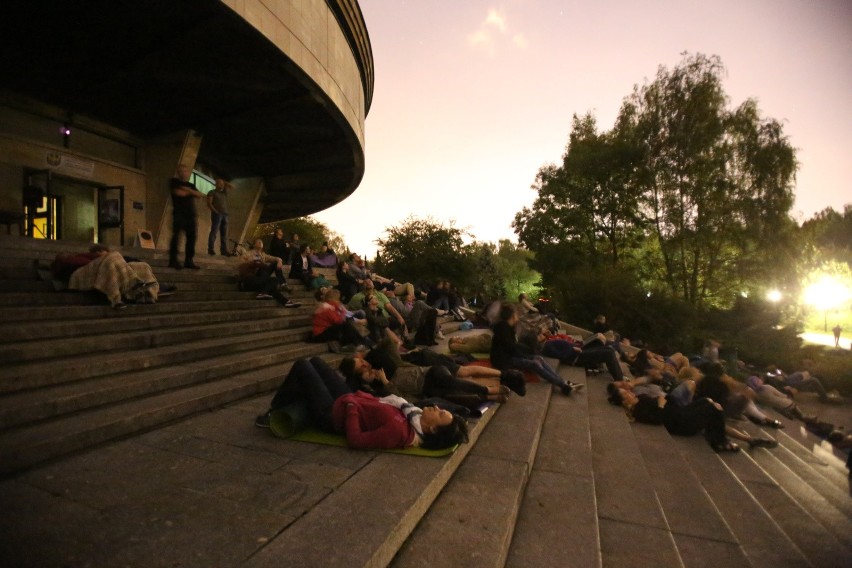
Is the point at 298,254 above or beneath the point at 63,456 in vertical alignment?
above

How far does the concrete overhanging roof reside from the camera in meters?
8.24

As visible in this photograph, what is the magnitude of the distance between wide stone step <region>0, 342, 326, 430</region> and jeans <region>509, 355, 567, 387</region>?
3.70 m

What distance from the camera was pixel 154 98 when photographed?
39.1 feet

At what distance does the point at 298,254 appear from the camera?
11.0 m

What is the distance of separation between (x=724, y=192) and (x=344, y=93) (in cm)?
1911

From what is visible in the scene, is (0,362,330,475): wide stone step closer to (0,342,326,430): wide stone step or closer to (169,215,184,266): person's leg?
(0,342,326,430): wide stone step

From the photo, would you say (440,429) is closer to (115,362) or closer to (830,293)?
(115,362)

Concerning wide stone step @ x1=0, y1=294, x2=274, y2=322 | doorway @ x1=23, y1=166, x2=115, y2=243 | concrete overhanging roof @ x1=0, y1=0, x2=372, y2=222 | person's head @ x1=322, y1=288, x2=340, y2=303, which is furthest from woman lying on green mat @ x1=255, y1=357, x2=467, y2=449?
doorway @ x1=23, y1=166, x2=115, y2=243

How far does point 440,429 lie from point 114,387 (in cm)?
290

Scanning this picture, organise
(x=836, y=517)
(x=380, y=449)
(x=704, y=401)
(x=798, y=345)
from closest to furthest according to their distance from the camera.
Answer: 1. (x=380, y=449)
2. (x=836, y=517)
3. (x=704, y=401)
4. (x=798, y=345)

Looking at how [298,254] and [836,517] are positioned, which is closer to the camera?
[836,517]

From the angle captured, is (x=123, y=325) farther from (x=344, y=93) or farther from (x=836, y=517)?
(x=344, y=93)

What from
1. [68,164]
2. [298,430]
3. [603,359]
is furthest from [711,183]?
[68,164]

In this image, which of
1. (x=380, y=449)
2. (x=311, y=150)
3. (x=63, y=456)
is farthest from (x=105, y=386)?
(x=311, y=150)
